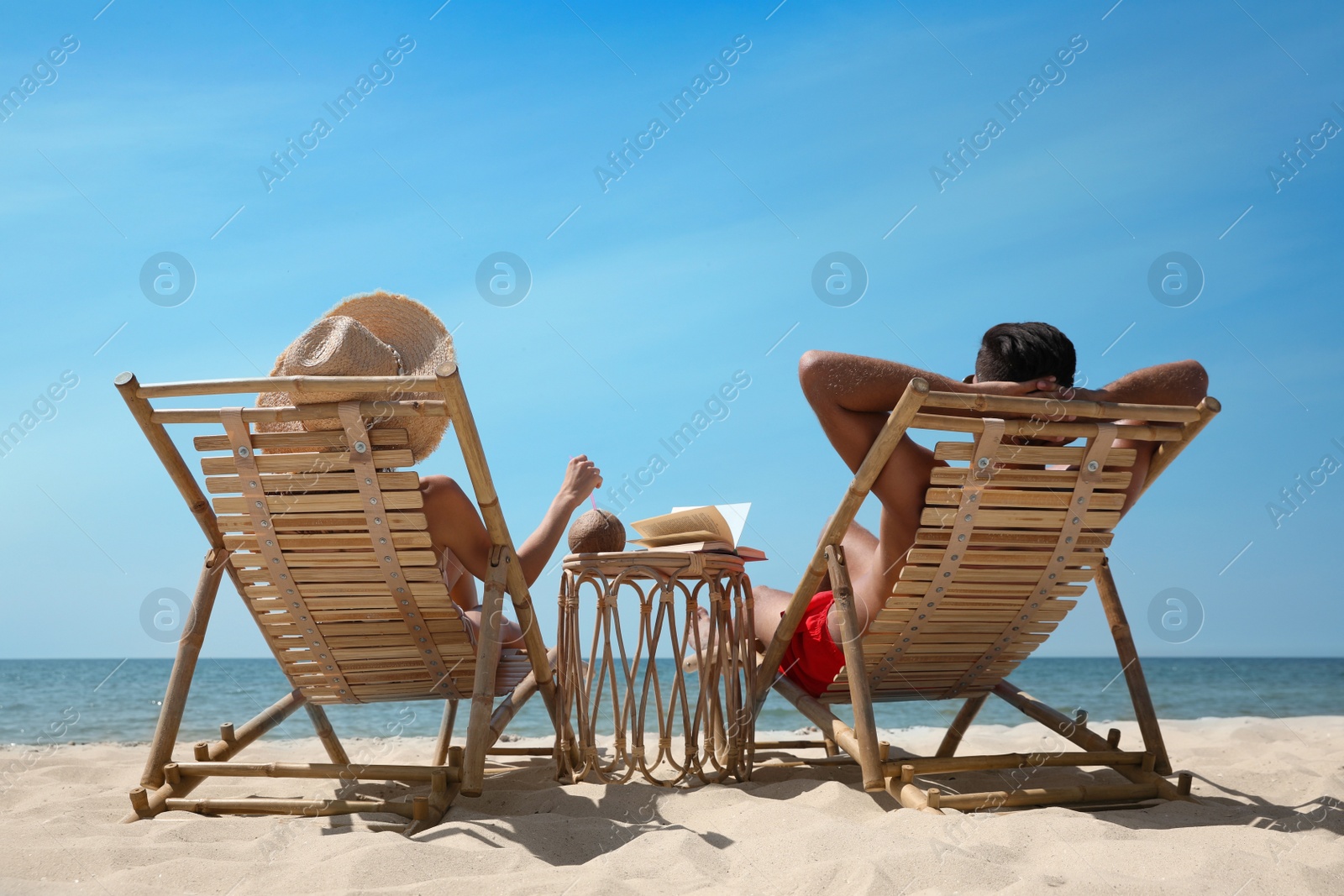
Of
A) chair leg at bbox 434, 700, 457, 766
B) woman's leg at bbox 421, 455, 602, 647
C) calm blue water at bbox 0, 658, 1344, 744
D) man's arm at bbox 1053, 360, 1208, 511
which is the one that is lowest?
calm blue water at bbox 0, 658, 1344, 744

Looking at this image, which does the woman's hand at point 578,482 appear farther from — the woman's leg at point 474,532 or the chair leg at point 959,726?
the chair leg at point 959,726

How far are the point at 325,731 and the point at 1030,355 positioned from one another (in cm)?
292

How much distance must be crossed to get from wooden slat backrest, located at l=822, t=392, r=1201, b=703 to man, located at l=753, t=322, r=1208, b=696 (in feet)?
0.31

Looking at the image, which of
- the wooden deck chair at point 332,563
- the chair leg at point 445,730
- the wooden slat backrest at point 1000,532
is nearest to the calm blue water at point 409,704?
the chair leg at point 445,730

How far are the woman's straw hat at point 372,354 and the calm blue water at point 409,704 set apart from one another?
93.2 inches

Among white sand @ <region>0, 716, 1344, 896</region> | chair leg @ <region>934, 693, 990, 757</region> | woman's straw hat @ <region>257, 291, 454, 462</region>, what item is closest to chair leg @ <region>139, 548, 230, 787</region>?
white sand @ <region>0, 716, 1344, 896</region>

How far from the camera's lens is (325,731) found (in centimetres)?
371

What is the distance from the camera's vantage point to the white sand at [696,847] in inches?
78.7

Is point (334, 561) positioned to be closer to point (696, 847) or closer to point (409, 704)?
point (696, 847)

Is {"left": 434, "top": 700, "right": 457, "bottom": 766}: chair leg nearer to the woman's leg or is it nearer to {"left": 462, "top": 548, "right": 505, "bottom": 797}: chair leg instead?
the woman's leg

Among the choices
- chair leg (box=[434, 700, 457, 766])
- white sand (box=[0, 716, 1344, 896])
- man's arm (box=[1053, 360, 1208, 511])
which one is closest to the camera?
white sand (box=[0, 716, 1344, 896])

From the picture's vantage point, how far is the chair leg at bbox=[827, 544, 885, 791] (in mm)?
2734

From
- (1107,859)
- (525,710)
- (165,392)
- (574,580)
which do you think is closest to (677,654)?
(574,580)

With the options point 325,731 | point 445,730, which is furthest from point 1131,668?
point 325,731
